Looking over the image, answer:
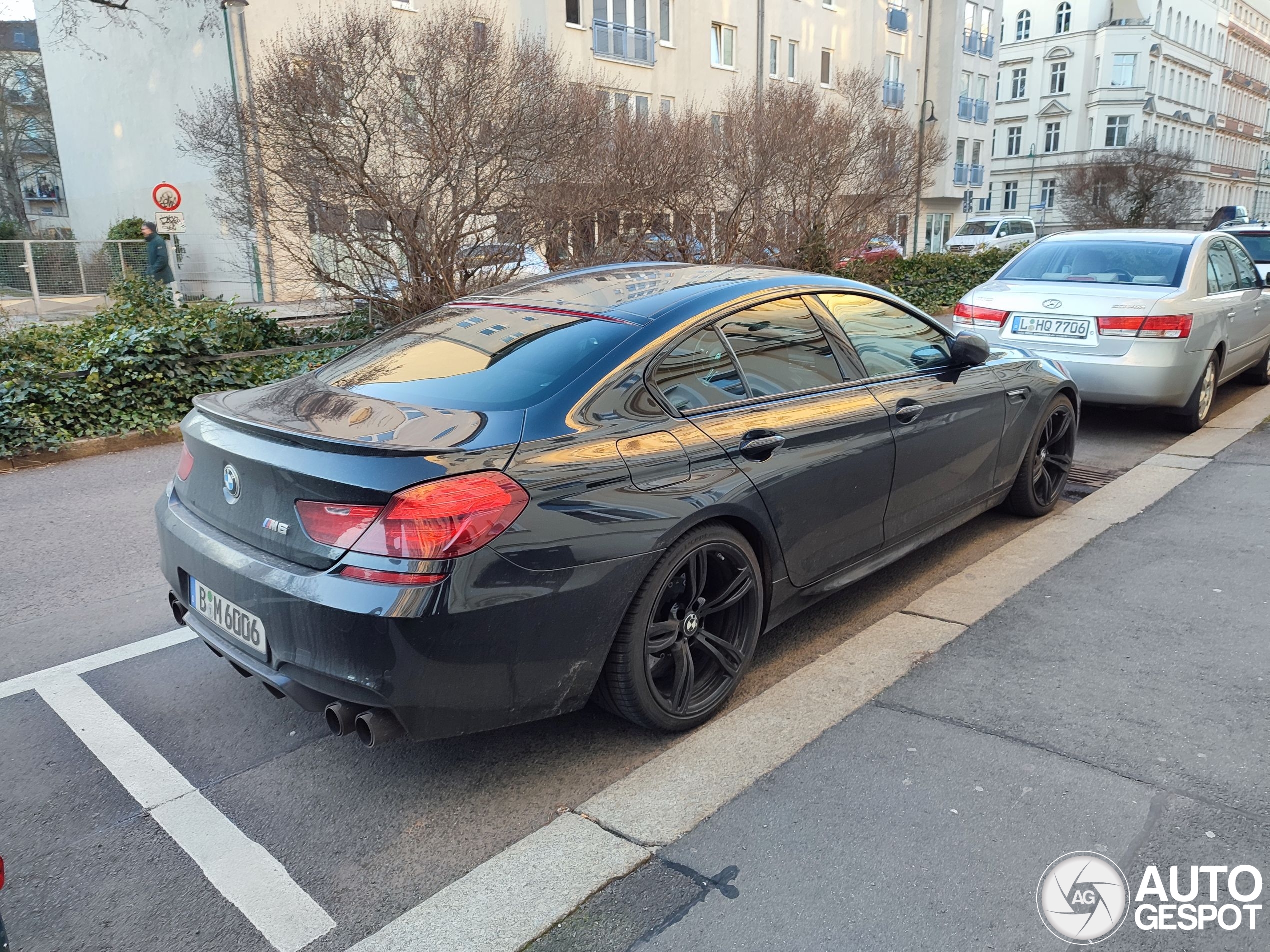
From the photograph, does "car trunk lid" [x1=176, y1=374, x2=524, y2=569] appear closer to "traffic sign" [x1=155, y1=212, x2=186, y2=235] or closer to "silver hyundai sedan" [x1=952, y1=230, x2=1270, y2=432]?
"silver hyundai sedan" [x1=952, y1=230, x2=1270, y2=432]

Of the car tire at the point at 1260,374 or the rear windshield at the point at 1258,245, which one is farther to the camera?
the rear windshield at the point at 1258,245

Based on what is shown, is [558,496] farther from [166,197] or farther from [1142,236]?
[166,197]

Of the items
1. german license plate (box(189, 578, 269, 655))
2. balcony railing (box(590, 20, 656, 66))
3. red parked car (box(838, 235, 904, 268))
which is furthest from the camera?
balcony railing (box(590, 20, 656, 66))

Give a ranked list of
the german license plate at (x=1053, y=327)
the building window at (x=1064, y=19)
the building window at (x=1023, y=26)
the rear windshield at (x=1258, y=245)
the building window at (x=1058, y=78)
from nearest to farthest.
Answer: the german license plate at (x=1053, y=327) → the rear windshield at (x=1258, y=245) → the building window at (x=1064, y=19) → the building window at (x=1058, y=78) → the building window at (x=1023, y=26)

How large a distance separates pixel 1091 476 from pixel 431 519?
550cm

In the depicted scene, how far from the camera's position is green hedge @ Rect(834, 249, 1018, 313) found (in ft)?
58.3

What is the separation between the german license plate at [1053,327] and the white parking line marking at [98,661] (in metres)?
6.35

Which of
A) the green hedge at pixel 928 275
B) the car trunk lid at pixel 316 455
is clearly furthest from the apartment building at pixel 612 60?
the car trunk lid at pixel 316 455

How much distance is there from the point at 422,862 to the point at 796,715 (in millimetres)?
1384

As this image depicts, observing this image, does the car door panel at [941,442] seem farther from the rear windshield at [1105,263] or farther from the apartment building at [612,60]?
the apartment building at [612,60]

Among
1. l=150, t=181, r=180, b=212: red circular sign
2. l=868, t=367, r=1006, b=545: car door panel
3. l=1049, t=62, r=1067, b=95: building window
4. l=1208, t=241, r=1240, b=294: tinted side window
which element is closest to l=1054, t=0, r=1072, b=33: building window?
l=1049, t=62, r=1067, b=95: building window

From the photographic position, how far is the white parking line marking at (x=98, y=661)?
3863 millimetres

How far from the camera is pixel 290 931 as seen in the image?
2.48m

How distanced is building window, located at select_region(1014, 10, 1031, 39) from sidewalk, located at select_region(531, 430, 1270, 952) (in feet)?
251
